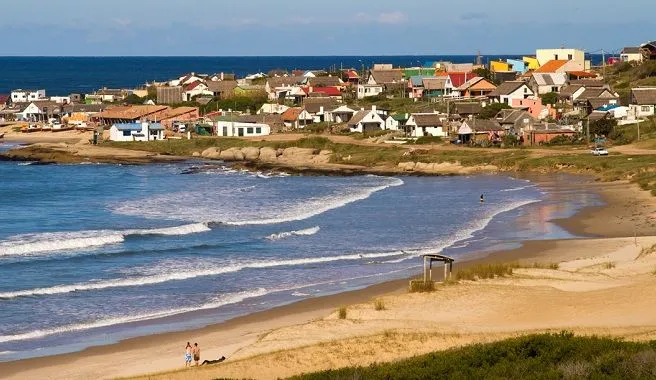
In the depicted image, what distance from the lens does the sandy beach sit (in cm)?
2348

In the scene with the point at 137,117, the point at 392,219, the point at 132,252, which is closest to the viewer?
the point at 132,252

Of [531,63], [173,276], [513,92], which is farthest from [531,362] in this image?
[531,63]

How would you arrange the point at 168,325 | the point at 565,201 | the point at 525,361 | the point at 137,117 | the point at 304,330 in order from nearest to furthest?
the point at 525,361 < the point at 304,330 < the point at 168,325 < the point at 565,201 < the point at 137,117

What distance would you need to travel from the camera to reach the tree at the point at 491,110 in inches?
3301

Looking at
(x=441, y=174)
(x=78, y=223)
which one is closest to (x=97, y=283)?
(x=78, y=223)

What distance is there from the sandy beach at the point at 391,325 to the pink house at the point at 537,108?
163ft

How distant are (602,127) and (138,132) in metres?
35.7

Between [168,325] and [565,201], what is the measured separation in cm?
2740

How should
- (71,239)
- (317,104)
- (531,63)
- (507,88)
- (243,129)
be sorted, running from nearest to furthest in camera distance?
(71,239)
(243,129)
(507,88)
(317,104)
(531,63)

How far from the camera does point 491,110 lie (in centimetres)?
8475

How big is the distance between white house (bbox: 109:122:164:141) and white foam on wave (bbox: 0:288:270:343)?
57537mm

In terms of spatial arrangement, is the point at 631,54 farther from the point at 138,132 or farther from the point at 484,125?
the point at 138,132

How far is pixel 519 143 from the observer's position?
74.1m

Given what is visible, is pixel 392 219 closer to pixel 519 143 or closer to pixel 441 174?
pixel 441 174
